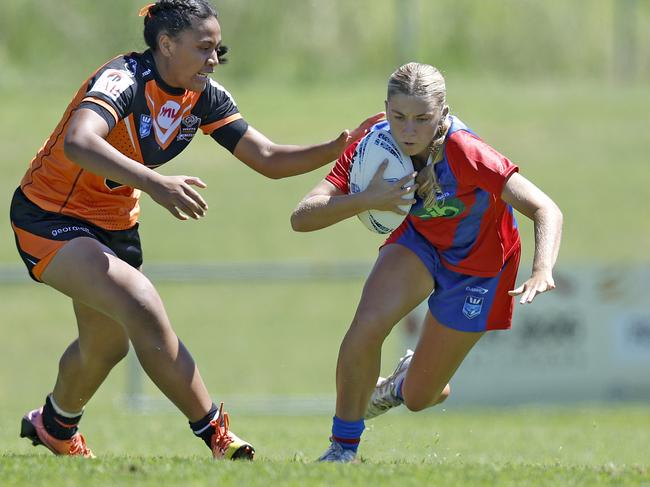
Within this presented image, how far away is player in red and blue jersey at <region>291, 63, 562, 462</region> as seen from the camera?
5543mm

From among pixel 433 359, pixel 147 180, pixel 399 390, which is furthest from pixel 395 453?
pixel 147 180

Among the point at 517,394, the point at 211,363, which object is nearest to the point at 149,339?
the point at 517,394

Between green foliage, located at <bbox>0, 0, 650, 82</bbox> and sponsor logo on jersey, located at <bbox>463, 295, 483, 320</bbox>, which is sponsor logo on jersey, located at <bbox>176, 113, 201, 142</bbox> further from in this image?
green foliage, located at <bbox>0, 0, 650, 82</bbox>

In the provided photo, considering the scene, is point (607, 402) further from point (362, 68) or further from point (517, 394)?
point (362, 68)

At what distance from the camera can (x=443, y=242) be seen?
20.0ft

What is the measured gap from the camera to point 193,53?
19.1 ft

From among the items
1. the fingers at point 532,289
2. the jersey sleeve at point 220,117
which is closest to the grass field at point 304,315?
the fingers at point 532,289

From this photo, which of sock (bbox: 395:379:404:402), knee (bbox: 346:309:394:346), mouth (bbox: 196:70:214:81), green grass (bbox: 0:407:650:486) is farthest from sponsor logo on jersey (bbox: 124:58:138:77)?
sock (bbox: 395:379:404:402)

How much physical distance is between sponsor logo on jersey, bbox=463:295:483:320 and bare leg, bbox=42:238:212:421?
1.44 meters

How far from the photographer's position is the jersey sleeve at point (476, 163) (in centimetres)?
559

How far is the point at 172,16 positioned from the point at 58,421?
7.52 feet

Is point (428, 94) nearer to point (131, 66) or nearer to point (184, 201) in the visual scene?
point (184, 201)

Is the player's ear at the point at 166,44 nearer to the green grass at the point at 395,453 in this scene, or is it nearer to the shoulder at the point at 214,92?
the shoulder at the point at 214,92

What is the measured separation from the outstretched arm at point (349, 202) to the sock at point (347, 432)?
973mm
